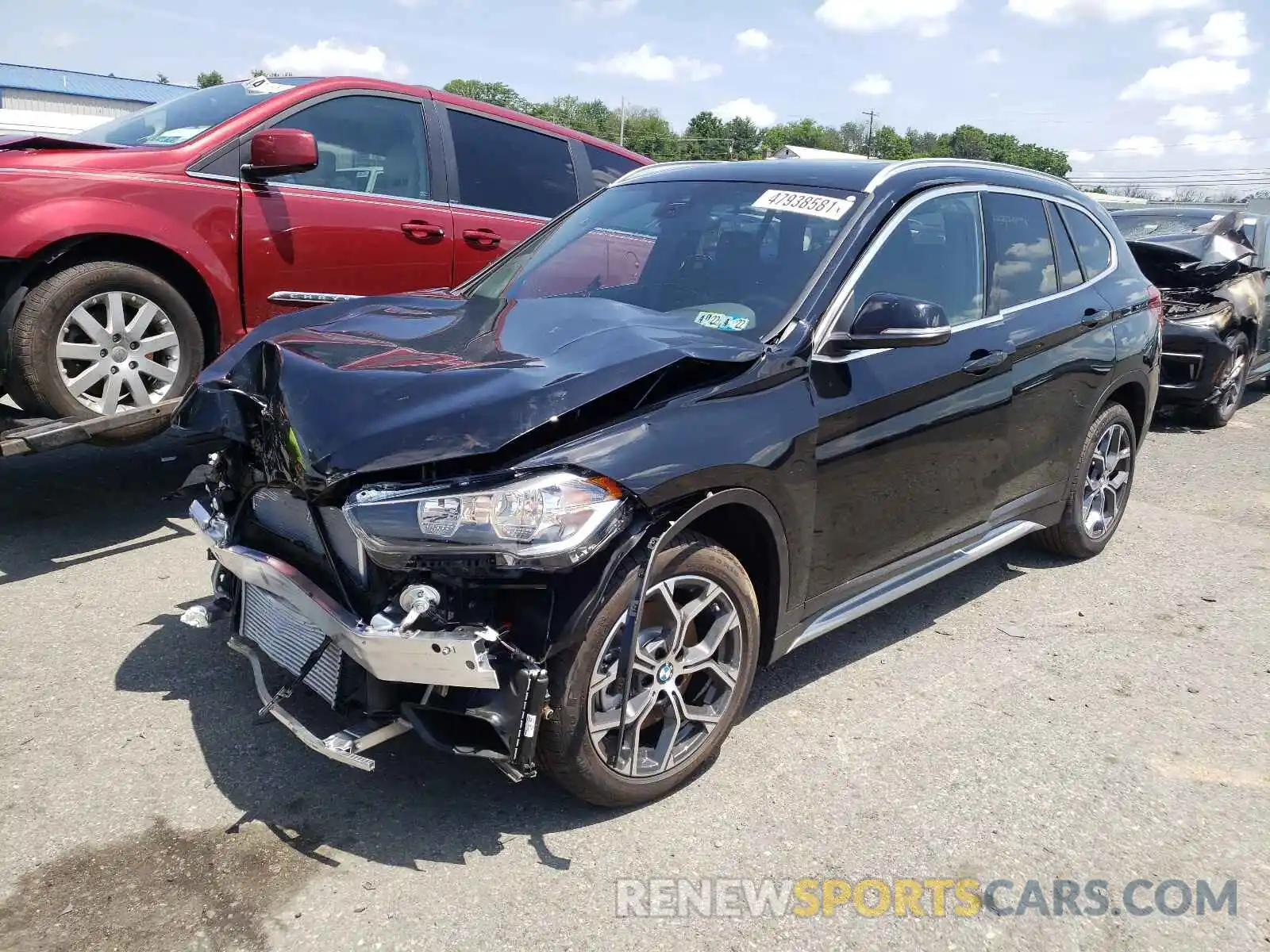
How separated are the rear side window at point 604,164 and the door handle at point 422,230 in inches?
54.7

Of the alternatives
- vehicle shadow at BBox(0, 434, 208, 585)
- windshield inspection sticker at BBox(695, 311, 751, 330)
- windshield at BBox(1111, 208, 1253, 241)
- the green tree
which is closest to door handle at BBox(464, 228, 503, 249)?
vehicle shadow at BBox(0, 434, 208, 585)

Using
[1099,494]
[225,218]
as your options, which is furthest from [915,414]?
[225,218]

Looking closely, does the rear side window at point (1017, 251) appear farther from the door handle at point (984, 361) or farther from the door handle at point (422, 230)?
the door handle at point (422, 230)

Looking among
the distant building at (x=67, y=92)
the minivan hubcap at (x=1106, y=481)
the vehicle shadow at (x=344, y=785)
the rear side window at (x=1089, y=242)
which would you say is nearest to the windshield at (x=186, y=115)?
the vehicle shadow at (x=344, y=785)

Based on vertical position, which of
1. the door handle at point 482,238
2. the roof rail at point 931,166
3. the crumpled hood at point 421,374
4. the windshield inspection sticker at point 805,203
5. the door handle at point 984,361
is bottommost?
the door handle at point 984,361

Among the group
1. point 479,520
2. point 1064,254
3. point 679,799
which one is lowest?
point 679,799

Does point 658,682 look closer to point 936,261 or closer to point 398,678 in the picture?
point 398,678

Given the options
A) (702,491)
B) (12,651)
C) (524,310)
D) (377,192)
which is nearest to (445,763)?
(702,491)

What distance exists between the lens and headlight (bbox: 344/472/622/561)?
2.41 meters

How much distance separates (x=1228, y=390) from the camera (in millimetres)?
9055

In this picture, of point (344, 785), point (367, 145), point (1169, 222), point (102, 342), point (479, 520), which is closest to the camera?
point (479, 520)

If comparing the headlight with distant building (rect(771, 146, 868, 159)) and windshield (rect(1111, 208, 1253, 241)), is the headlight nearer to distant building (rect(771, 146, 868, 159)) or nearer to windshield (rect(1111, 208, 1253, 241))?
distant building (rect(771, 146, 868, 159))

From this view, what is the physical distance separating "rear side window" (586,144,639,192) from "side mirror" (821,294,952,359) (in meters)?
3.78

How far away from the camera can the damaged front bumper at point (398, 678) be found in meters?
2.41
